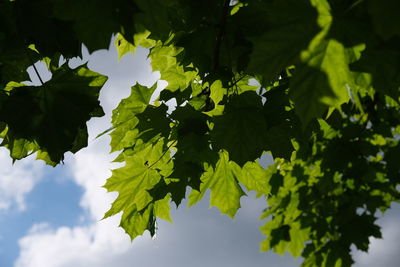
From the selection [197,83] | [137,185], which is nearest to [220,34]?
[197,83]

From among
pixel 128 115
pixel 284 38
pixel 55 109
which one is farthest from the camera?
pixel 128 115

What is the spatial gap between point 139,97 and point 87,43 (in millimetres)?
1432

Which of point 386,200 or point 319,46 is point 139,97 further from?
point 386,200

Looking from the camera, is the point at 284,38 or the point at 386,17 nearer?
the point at 386,17

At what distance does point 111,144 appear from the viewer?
→ 2.41 metres

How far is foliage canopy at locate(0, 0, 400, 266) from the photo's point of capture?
3.70 ft

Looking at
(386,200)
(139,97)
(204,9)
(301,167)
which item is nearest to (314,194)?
(301,167)

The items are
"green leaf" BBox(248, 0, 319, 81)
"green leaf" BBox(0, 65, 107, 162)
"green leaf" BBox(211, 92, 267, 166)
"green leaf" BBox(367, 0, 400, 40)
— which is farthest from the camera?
"green leaf" BBox(211, 92, 267, 166)

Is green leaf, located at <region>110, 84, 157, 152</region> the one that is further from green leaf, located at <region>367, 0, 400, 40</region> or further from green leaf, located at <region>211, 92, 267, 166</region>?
green leaf, located at <region>367, 0, 400, 40</region>

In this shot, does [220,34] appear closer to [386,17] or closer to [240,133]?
[240,133]

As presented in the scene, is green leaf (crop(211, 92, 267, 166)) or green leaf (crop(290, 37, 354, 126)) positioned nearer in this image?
green leaf (crop(290, 37, 354, 126))

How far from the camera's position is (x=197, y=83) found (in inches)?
98.7

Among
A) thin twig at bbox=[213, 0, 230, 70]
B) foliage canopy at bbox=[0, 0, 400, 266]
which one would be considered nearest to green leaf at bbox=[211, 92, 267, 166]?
foliage canopy at bbox=[0, 0, 400, 266]

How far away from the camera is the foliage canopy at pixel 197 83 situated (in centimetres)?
113
